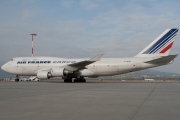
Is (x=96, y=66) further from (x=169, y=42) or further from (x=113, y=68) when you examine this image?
(x=169, y=42)

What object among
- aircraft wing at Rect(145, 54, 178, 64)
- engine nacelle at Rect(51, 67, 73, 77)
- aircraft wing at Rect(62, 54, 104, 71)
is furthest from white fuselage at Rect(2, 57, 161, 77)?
Answer: engine nacelle at Rect(51, 67, 73, 77)

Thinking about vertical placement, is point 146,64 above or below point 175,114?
above

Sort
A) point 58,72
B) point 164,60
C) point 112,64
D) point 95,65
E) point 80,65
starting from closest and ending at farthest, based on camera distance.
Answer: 1. point 164,60
2. point 58,72
3. point 80,65
4. point 112,64
5. point 95,65

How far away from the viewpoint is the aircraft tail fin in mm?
30131

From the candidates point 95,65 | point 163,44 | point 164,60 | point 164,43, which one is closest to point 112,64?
point 95,65

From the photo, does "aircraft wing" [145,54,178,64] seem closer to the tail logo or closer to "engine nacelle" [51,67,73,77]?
the tail logo

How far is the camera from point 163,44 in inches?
1190

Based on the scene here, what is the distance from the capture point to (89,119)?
563 centimetres

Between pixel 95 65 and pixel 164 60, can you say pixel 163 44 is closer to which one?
pixel 164 60

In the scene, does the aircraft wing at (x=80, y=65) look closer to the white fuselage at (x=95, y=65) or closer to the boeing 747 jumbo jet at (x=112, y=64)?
the boeing 747 jumbo jet at (x=112, y=64)

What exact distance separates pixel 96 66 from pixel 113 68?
234cm

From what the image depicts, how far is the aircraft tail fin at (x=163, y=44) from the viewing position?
30131 mm

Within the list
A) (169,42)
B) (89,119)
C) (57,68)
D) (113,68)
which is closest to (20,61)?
(57,68)

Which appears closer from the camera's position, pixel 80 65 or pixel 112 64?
pixel 80 65
